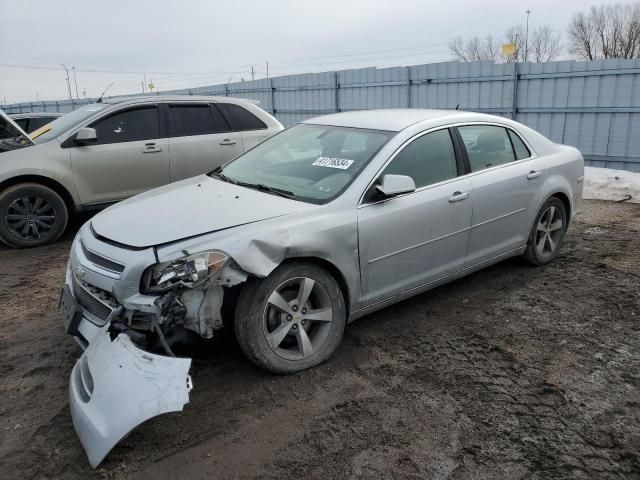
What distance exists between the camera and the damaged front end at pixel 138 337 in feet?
8.25

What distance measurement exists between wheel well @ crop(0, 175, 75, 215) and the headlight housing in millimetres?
4117

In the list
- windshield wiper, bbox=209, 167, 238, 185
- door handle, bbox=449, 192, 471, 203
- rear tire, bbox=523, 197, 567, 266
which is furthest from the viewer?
rear tire, bbox=523, 197, 567, 266

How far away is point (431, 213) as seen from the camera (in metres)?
3.92

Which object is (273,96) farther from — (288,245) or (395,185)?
(288,245)

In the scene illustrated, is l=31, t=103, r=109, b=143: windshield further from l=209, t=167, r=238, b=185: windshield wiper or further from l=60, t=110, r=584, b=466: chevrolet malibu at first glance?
l=60, t=110, r=584, b=466: chevrolet malibu

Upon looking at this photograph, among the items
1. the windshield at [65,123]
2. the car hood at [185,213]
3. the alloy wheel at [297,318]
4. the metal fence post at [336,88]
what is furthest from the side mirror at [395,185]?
the metal fence post at [336,88]

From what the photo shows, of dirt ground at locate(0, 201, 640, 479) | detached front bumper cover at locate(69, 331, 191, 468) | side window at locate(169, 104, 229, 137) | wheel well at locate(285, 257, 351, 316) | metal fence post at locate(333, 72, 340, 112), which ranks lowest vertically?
dirt ground at locate(0, 201, 640, 479)

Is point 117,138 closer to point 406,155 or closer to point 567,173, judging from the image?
point 406,155

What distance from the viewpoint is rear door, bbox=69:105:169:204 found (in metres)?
6.48

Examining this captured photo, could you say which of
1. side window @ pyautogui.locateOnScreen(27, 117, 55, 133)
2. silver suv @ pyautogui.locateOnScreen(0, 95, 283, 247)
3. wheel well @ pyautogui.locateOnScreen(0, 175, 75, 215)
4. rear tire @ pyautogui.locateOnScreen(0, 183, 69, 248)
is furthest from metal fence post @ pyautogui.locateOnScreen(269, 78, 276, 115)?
rear tire @ pyautogui.locateOnScreen(0, 183, 69, 248)

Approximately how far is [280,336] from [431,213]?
148 centimetres

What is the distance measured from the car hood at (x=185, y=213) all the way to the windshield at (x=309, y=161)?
0.61ft

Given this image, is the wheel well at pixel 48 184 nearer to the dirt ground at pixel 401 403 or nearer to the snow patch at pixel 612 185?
the dirt ground at pixel 401 403

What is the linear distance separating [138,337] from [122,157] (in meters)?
4.28
